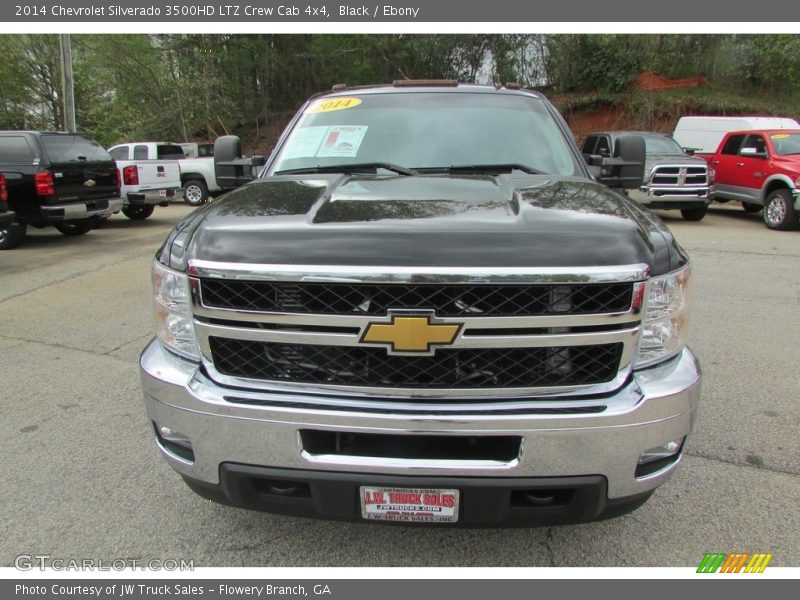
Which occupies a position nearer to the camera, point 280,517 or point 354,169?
point 280,517

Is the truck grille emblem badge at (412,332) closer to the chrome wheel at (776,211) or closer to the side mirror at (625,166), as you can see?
the side mirror at (625,166)

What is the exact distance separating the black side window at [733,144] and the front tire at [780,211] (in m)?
1.77

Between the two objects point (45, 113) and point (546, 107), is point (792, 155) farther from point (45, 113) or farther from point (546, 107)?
point (45, 113)

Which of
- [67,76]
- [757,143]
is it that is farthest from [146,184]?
[757,143]

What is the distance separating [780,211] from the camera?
11.6m

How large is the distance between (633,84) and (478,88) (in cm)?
2335

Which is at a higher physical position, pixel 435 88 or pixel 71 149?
pixel 435 88

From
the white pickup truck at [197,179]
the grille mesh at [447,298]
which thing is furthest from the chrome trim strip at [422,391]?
the white pickup truck at [197,179]

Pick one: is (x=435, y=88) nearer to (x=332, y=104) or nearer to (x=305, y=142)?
(x=332, y=104)

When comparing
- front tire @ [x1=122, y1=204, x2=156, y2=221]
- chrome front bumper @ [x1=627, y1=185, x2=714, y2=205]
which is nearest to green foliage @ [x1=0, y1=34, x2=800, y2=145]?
chrome front bumper @ [x1=627, y1=185, x2=714, y2=205]

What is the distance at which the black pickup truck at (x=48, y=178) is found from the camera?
9.91m

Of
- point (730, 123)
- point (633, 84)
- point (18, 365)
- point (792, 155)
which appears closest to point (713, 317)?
point (18, 365)

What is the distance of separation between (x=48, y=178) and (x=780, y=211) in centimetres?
1394

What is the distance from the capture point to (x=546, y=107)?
11.9 ft
